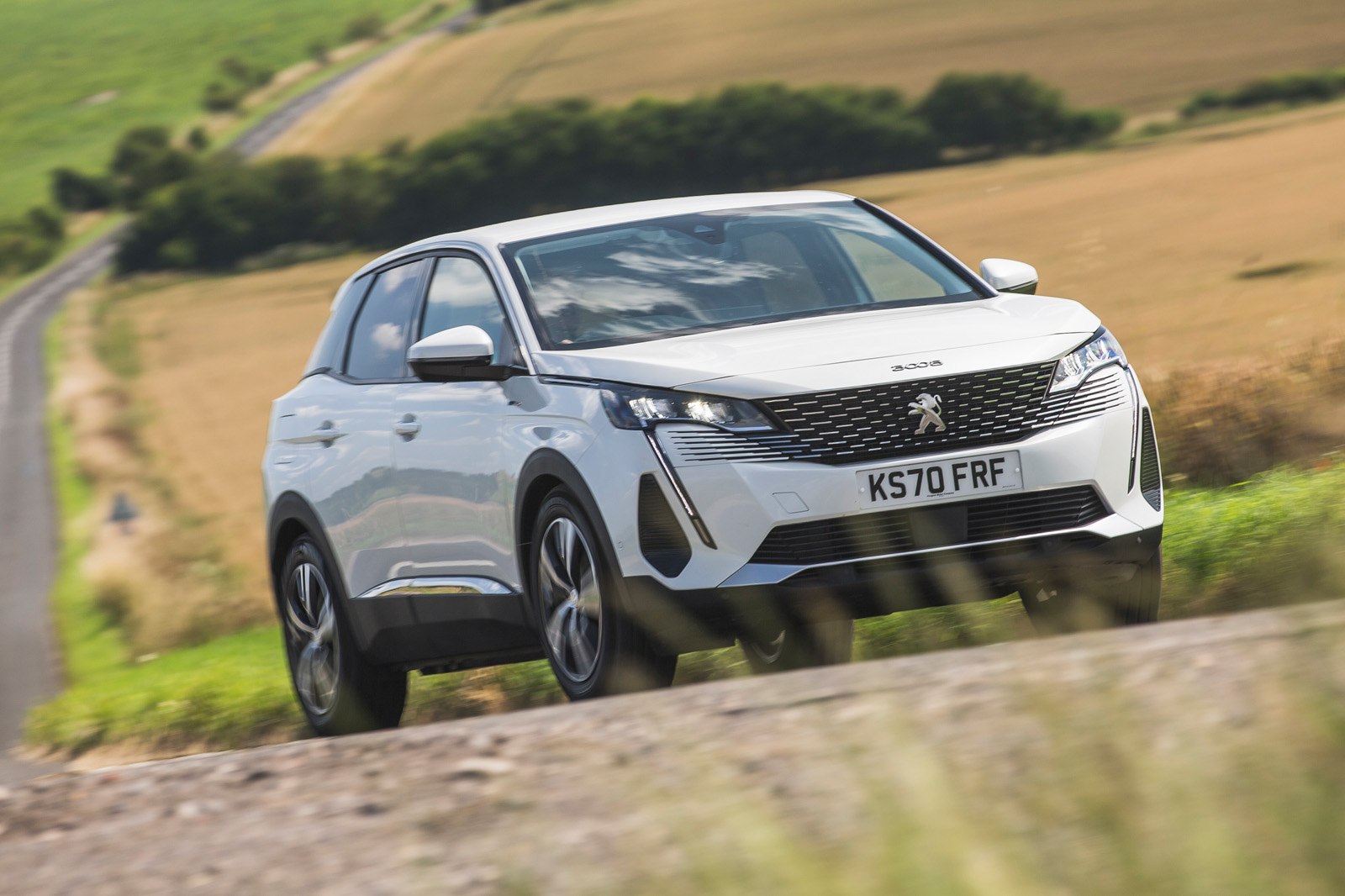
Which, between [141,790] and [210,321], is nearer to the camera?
[141,790]

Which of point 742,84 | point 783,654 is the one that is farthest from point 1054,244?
point 742,84

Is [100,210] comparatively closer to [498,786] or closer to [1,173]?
[1,173]

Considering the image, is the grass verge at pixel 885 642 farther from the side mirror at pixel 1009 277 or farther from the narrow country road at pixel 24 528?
the side mirror at pixel 1009 277

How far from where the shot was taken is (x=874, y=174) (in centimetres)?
6047

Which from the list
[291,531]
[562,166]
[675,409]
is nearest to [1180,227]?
[291,531]

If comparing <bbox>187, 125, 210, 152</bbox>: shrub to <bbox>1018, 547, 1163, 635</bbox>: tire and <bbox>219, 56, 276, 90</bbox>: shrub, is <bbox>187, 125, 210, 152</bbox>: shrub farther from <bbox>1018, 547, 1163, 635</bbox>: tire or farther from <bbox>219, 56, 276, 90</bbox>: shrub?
<bbox>1018, 547, 1163, 635</bbox>: tire

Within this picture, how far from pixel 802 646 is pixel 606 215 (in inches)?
66.5

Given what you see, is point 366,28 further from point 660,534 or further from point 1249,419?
point 660,534

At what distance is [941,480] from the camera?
516cm

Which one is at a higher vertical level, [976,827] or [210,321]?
[976,827]

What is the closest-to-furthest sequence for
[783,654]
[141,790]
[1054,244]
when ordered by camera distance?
→ [141,790] < [783,654] < [1054,244]

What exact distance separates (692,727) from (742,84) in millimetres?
68799

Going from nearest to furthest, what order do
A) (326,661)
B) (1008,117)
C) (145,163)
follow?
(326,661)
(1008,117)
(145,163)

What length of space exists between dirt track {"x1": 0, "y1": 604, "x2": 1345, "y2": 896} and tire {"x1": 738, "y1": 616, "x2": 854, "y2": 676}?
1.92 feet
